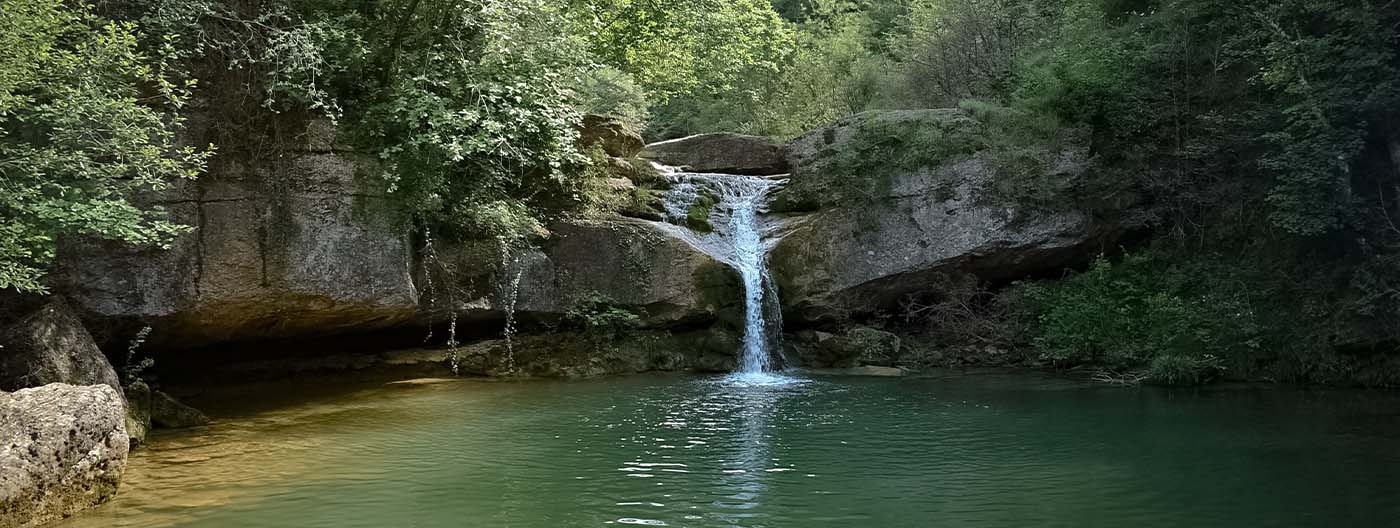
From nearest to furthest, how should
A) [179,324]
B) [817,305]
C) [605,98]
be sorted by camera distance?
[179,324], [817,305], [605,98]

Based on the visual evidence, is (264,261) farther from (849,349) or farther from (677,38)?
(677,38)

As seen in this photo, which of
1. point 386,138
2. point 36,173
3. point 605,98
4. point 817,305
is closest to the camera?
point 36,173

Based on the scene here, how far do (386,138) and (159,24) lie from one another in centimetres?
295

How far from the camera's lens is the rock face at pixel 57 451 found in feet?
21.6

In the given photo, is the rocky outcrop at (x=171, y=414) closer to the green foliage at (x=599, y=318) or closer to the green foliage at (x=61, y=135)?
the green foliage at (x=61, y=135)

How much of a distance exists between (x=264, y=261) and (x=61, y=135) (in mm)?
3093

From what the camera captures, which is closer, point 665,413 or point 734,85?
point 665,413

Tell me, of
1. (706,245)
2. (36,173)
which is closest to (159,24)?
(36,173)

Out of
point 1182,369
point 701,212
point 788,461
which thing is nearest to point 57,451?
point 788,461

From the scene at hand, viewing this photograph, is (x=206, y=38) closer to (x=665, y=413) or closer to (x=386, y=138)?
(x=386, y=138)

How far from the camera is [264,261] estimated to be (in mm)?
12086

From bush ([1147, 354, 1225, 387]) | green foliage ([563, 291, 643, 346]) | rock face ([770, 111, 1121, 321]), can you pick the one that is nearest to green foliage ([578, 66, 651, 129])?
green foliage ([563, 291, 643, 346])

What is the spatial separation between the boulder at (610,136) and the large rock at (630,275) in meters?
1.50

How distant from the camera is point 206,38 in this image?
11.7m
